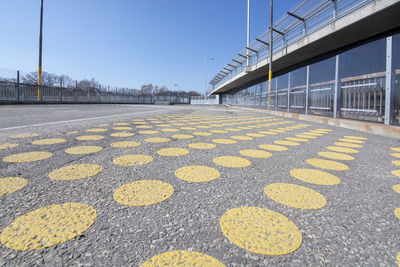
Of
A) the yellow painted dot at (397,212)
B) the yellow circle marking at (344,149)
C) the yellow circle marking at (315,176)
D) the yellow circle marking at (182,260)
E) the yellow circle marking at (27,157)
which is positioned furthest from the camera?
the yellow circle marking at (344,149)

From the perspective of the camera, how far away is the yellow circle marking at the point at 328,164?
2070mm

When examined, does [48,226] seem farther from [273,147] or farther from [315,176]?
[273,147]

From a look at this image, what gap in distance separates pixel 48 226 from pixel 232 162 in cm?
162

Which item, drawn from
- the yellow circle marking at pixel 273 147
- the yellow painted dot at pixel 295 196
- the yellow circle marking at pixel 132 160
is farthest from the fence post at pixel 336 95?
the yellow circle marking at pixel 132 160

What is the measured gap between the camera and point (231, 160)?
2238mm

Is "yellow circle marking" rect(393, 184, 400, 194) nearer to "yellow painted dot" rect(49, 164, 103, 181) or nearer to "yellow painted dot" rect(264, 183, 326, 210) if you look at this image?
"yellow painted dot" rect(264, 183, 326, 210)

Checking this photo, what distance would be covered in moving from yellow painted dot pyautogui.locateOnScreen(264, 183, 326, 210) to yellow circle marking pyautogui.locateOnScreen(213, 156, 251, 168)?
1.69 ft

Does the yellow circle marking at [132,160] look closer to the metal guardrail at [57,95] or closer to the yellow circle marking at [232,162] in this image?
the yellow circle marking at [232,162]

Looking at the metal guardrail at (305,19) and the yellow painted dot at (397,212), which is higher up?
the metal guardrail at (305,19)

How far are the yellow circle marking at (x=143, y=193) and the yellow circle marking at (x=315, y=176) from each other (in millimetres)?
1152

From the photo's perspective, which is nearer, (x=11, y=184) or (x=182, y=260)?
(x=182, y=260)

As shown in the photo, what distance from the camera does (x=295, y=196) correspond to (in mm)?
1406

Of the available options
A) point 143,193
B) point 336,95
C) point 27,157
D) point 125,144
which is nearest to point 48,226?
point 143,193

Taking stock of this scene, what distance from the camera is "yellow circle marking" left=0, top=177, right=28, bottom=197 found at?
4.30 ft
